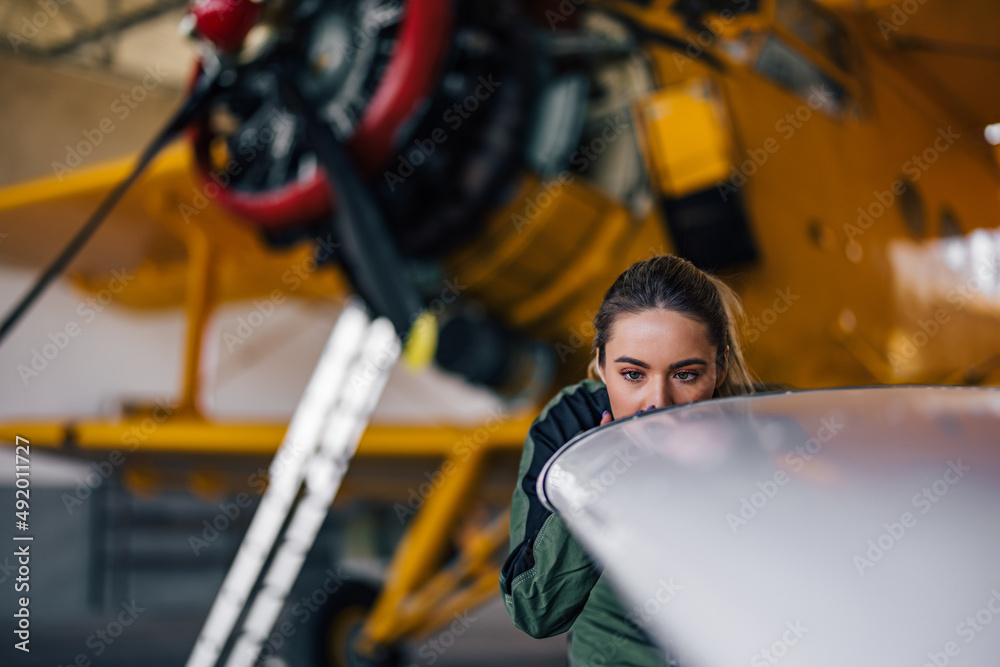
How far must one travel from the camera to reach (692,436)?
490mm

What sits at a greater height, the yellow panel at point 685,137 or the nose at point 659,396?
the nose at point 659,396

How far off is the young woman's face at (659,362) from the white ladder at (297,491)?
5.12ft

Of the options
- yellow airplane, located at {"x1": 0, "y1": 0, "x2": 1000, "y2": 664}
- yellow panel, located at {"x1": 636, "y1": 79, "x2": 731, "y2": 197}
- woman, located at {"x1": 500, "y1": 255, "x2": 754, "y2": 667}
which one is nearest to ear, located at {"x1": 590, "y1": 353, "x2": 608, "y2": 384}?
woman, located at {"x1": 500, "y1": 255, "x2": 754, "y2": 667}

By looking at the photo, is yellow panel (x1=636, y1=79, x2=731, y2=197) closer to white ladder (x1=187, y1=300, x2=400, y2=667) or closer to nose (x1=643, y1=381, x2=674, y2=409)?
white ladder (x1=187, y1=300, x2=400, y2=667)

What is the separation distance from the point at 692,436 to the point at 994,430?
22 centimetres

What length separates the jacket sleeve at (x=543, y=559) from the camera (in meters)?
0.59

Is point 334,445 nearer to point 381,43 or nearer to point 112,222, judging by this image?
point 381,43

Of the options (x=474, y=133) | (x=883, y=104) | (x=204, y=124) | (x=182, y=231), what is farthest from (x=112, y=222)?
(x=883, y=104)

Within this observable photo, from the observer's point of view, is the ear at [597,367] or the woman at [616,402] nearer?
the woman at [616,402]

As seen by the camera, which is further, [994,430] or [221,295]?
[221,295]

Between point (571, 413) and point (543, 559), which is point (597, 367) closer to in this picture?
point (571, 413)

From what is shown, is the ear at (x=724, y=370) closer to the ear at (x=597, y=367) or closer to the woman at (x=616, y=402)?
the woman at (x=616, y=402)

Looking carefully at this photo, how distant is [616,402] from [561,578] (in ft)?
0.53

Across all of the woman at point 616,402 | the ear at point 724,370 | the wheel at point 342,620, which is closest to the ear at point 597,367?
the woman at point 616,402
